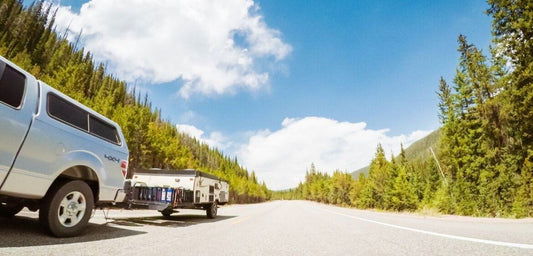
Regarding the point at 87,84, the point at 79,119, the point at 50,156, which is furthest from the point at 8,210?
the point at 87,84

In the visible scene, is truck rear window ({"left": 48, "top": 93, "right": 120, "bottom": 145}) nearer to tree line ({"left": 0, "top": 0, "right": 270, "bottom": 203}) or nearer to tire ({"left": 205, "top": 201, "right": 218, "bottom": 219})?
tire ({"left": 205, "top": 201, "right": 218, "bottom": 219})

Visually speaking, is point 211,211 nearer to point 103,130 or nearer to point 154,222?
point 154,222

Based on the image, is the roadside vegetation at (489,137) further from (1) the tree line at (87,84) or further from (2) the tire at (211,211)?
(1) the tree line at (87,84)

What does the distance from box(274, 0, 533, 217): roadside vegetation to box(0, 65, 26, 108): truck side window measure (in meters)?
23.3

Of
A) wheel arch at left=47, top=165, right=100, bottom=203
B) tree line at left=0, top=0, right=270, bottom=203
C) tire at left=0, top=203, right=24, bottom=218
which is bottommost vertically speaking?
tire at left=0, top=203, right=24, bottom=218

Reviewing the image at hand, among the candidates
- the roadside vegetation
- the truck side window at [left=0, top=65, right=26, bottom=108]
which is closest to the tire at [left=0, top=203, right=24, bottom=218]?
the truck side window at [left=0, top=65, right=26, bottom=108]

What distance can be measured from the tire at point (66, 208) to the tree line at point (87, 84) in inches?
1336

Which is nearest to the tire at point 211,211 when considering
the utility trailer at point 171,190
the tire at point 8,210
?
the utility trailer at point 171,190

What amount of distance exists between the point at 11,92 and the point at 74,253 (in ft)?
→ 7.94

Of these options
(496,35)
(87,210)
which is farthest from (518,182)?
(87,210)

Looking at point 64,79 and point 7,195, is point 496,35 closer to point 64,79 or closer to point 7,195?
point 7,195

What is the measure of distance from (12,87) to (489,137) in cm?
3763

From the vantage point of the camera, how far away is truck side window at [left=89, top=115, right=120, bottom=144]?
17.7 feet

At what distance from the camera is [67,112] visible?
4.70 metres
